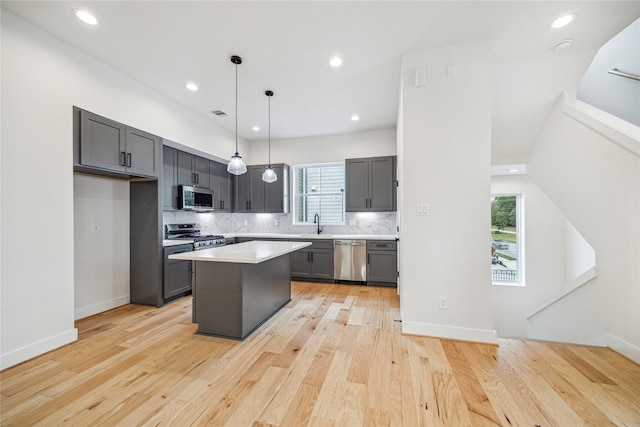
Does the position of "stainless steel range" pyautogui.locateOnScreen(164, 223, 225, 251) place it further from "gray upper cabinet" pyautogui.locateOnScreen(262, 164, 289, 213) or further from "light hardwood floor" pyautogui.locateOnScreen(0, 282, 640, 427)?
"light hardwood floor" pyautogui.locateOnScreen(0, 282, 640, 427)

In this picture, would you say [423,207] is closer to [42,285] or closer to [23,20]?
[42,285]

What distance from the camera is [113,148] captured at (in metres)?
2.84

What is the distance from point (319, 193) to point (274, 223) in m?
1.25

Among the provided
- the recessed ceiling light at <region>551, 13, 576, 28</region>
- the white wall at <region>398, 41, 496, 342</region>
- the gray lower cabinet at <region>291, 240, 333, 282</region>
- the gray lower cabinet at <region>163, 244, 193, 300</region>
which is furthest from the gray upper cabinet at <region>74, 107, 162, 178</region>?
the recessed ceiling light at <region>551, 13, 576, 28</region>

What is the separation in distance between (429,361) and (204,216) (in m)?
4.58

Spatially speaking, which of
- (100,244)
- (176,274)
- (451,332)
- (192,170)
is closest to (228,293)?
(176,274)

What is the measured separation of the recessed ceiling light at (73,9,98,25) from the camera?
2119mm

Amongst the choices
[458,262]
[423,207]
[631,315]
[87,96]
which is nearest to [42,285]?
[87,96]

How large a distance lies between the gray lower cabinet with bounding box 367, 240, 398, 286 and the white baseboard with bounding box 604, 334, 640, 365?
7.95 ft

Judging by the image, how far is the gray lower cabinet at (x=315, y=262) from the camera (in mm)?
4672

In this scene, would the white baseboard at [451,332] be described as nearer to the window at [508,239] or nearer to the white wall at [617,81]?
the white wall at [617,81]

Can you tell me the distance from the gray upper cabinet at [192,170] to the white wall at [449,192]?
3.43m

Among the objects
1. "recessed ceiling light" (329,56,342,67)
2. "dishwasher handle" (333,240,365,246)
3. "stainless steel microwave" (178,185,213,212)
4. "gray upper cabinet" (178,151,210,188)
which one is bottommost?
"dishwasher handle" (333,240,365,246)

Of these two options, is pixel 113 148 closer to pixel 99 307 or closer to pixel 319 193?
pixel 99 307
